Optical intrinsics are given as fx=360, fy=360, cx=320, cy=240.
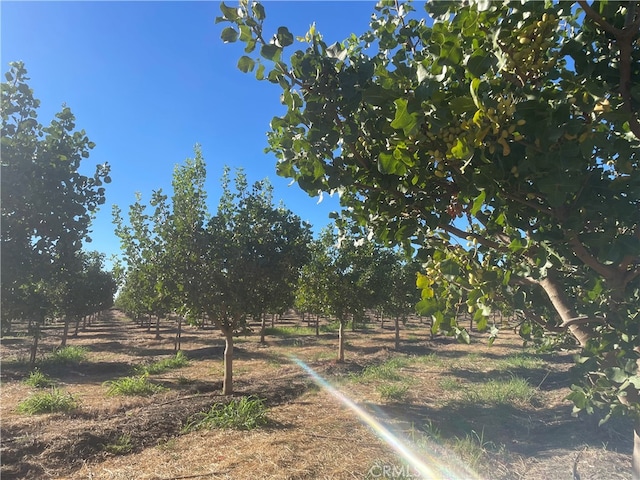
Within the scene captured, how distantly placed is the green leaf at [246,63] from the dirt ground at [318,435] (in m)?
3.93

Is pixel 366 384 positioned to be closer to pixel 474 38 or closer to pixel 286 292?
pixel 286 292

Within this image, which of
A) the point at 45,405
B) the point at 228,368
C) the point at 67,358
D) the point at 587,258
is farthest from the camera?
the point at 67,358

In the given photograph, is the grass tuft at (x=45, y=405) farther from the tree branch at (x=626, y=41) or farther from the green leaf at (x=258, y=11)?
the tree branch at (x=626, y=41)

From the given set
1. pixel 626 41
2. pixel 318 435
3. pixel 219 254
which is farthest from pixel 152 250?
pixel 626 41

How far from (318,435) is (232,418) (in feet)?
6.52

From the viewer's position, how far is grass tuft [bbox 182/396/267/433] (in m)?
7.45

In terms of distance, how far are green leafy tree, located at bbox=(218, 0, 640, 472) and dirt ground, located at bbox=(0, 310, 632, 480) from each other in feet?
7.16

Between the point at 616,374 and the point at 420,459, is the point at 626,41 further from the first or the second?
the point at 420,459

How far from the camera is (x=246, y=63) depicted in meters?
1.76

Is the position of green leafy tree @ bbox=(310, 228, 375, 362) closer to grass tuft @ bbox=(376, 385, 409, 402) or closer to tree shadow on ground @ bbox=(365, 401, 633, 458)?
grass tuft @ bbox=(376, 385, 409, 402)

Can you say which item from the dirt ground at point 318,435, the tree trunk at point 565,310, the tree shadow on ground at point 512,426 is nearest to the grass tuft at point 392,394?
the dirt ground at point 318,435

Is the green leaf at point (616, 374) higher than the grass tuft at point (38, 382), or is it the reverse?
the green leaf at point (616, 374)

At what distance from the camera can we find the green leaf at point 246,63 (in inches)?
68.9

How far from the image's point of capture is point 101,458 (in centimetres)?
605
